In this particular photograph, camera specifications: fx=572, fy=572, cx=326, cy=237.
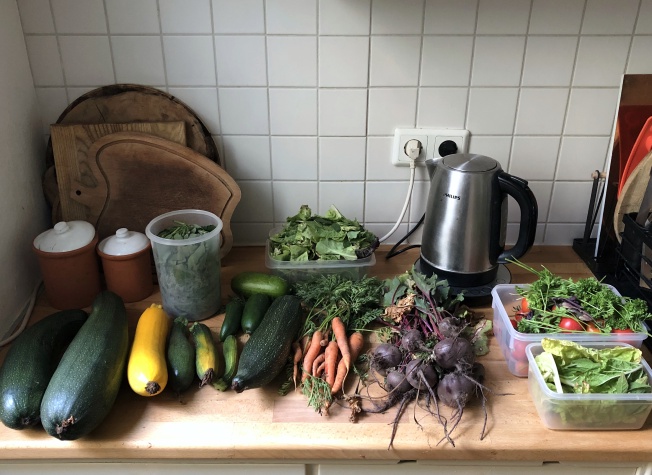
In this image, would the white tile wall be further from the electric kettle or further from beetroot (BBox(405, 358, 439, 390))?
beetroot (BBox(405, 358, 439, 390))

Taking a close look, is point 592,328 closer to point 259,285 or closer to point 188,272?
point 259,285

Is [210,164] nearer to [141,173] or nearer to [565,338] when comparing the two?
[141,173]

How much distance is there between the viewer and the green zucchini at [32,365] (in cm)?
83

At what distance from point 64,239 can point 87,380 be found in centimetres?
36

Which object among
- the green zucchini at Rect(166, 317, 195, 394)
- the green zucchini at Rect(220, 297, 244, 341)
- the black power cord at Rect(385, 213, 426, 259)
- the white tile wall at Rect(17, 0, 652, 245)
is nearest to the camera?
the green zucchini at Rect(166, 317, 195, 394)

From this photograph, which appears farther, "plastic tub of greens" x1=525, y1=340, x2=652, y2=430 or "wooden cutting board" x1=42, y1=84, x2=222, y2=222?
"wooden cutting board" x1=42, y1=84, x2=222, y2=222

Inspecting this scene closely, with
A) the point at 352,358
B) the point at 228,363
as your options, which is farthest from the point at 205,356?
the point at 352,358

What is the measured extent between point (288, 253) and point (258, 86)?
1.21 ft

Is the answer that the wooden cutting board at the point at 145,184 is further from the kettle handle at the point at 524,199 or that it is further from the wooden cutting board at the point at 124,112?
the kettle handle at the point at 524,199

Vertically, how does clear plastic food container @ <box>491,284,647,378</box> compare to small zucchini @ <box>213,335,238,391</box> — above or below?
above

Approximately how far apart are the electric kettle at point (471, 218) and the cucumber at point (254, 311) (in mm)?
350

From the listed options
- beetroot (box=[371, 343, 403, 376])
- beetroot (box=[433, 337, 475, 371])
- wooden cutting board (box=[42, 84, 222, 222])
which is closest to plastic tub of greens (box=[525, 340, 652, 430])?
beetroot (box=[433, 337, 475, 371])

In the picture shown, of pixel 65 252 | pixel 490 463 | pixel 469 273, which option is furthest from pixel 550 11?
pixel 65 252

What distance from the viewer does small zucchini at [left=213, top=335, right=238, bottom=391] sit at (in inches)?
37.0
